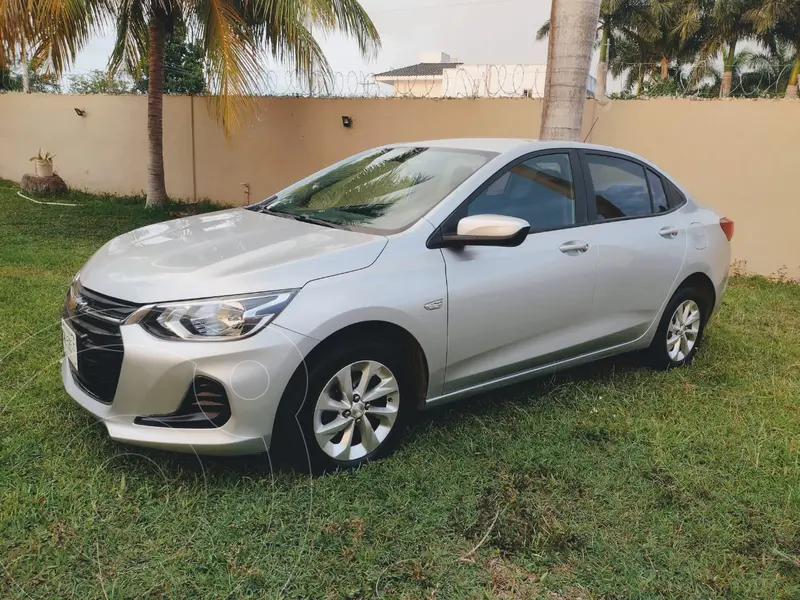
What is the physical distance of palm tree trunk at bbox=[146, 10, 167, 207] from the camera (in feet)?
32.0

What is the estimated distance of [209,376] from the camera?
2545 millimetres

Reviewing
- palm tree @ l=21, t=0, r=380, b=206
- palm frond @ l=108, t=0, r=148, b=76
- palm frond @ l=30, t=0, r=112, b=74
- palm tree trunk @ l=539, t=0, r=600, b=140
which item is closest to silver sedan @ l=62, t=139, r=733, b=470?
palm tree trunk @ l=539, t=0, r=600, b=140

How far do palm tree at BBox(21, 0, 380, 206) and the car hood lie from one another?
538cm

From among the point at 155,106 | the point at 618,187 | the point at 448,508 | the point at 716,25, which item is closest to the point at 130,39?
the point at 155,106

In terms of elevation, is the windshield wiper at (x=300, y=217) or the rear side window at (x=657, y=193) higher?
the rear side window at (x=657, y=193)

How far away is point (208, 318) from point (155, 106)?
29.3 feet

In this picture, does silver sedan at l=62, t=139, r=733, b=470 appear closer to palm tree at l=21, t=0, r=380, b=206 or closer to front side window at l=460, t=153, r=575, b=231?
front side window at l=460, t=153, r=575, b=231

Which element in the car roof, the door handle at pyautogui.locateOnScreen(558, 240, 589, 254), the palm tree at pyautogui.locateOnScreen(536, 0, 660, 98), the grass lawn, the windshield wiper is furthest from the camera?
the palm tree at pyautogui.locateOnScreen(536, 0, 660, 98)

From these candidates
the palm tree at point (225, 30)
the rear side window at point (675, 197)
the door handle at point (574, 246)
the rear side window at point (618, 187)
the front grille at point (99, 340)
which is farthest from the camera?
the palm tree at point (225, 30)

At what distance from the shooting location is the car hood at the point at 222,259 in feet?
8.70

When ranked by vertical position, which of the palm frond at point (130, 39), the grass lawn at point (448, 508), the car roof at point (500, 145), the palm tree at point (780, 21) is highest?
the palm tree at point (780, 21)

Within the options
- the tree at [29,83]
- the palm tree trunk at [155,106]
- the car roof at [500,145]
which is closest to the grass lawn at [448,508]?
the car roof at [500,145]

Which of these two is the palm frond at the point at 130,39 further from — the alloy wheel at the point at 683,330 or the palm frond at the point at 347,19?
the alloy wheel at the point at 683,330

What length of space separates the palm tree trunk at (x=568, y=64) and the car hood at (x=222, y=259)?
3681 mm
